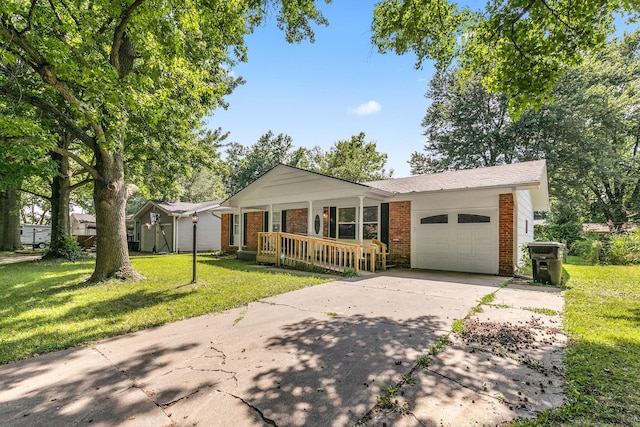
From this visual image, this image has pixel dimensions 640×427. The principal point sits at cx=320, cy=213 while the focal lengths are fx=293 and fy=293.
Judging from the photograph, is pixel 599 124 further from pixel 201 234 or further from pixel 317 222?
pixel 201 234

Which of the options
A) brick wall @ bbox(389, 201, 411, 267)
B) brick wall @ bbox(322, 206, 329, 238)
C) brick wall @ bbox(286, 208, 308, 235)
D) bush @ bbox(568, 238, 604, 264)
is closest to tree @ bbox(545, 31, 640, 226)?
bush @ bbox(568, 238, 604, 264)

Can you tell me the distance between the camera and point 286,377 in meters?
2.79

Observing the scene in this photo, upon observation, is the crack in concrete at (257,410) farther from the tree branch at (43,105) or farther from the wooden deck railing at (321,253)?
the tree branch at (43,105)

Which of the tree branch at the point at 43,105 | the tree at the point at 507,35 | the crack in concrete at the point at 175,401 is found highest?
the tree at the point at 507,35

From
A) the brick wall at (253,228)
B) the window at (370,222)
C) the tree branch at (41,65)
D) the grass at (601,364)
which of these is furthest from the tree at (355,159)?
the grass at (601,364)

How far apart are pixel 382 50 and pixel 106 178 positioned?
7.84 metres

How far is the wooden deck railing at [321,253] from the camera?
9.62 m

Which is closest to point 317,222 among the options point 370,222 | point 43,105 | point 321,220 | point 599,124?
point 321,220

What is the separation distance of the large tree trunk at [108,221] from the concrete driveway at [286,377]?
4.67 metres

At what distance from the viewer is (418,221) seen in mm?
10852

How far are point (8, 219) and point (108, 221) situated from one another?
18014 millimetres

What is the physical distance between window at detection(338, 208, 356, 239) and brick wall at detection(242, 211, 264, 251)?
16.9ft

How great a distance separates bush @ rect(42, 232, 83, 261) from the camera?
13102 millimetres

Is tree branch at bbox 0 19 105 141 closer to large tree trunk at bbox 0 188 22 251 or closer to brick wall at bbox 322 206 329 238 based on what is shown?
brick wall at bbox 322 206 329 238
